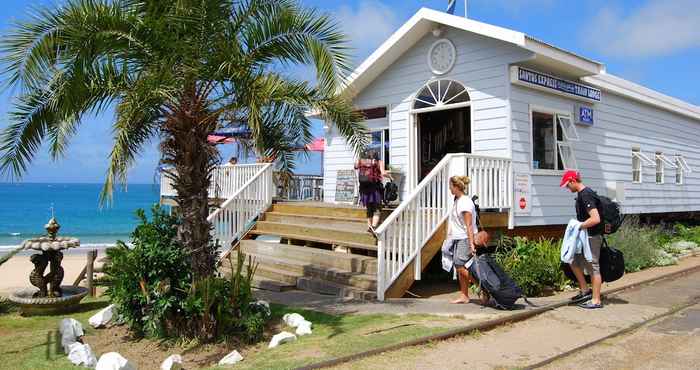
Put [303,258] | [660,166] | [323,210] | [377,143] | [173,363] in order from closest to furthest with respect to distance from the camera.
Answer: [173,363] < [303,258] < [323,210] < [377,143] < [660,166]

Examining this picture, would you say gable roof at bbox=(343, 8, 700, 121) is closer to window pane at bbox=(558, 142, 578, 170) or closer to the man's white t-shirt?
window pane at bbox=(558, 142, 578, 170)

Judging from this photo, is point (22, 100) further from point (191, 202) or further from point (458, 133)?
point (458, 133)

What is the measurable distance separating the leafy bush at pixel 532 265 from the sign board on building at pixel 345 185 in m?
4.43

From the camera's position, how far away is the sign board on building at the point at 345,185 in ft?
43.2

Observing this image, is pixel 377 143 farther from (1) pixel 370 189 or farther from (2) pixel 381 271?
(2) pixel 381 271

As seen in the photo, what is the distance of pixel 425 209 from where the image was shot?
27.3 ft

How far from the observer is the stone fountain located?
793 centimetres

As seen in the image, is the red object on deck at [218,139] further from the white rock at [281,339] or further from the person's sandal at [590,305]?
the person's sandal at [590,305]

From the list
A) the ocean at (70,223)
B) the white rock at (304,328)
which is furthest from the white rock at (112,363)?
the ocean at (70,223)

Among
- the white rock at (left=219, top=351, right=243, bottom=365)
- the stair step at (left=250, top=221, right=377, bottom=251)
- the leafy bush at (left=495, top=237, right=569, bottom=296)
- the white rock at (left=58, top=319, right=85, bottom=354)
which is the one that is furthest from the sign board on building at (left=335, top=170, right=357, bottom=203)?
the white rock at (left=219, top=351, right=243, bottom=365)

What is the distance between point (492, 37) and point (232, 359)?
24.1 ft

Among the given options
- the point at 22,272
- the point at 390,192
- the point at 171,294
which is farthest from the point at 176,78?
the point at 22,272

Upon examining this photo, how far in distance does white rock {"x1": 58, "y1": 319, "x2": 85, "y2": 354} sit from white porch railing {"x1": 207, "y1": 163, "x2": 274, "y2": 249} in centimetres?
433

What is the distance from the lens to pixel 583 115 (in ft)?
38.3
